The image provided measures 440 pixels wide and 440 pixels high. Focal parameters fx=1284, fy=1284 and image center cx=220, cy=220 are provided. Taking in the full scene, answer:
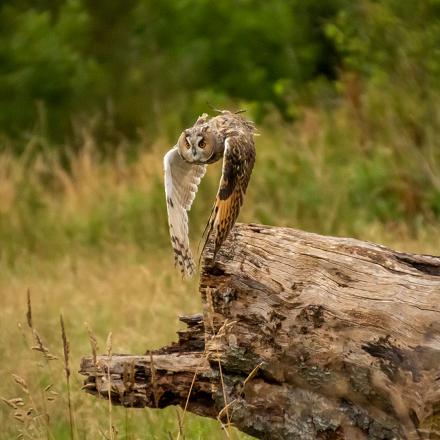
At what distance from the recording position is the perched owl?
4.62 m

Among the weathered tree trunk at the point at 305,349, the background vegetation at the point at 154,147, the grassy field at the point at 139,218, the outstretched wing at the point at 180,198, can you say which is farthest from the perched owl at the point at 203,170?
the grassy field at the point at 139,218

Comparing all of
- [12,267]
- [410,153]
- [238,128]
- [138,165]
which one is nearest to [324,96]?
[138,165]

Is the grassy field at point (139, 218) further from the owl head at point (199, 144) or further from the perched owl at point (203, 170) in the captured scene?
the owl head at point (199, 144)

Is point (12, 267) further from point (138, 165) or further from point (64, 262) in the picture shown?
point (138, 165)

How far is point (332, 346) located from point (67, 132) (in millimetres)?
10714

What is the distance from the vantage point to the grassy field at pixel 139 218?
23.1 ft

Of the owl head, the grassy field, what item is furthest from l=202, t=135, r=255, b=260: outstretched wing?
the grassy field

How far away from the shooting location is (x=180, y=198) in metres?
5.29

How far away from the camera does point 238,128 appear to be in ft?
17.1

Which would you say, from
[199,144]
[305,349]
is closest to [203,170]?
[199,144]

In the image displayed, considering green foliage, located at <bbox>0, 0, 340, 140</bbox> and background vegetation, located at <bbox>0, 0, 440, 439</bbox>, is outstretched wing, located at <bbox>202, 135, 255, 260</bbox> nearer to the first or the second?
background vegetation, located at <bbox>0, 0, 440, 439</bbox>

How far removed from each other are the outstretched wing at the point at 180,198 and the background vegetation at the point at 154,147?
0.71 metres

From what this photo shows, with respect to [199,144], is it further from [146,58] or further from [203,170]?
[146,58]

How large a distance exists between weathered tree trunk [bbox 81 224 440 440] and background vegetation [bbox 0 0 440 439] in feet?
1.76
